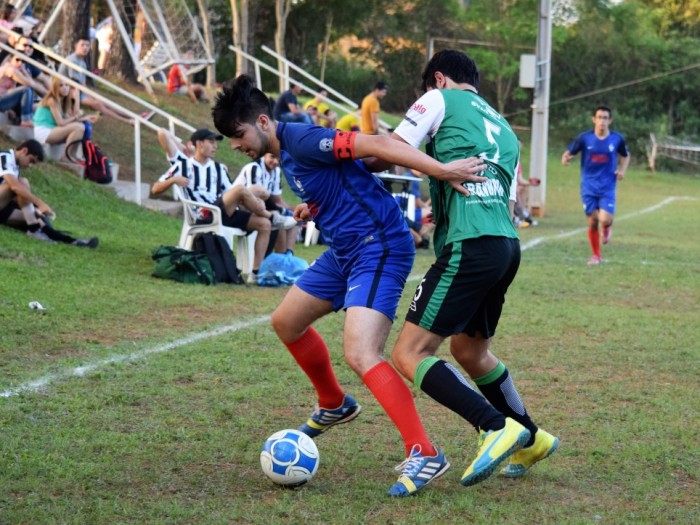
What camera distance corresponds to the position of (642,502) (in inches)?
182

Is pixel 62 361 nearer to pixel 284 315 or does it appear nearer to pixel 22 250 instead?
pixel 284 315

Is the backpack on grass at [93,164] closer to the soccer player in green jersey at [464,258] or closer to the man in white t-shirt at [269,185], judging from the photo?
the man in white t-shirt at [269,185]

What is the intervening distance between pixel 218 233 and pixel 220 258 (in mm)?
575

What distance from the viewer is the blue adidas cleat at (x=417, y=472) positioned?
460cm

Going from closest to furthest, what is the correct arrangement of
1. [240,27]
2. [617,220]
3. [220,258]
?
[220,258] < [617,220] < [240,27]

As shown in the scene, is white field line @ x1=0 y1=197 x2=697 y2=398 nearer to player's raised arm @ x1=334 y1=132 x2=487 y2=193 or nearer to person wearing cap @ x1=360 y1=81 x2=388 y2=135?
player's raised arm @ x1=334 y1=132 x2=487 y2=193

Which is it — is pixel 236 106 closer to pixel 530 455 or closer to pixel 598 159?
pixel 530 455

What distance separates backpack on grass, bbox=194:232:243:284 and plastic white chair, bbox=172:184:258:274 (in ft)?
1.16

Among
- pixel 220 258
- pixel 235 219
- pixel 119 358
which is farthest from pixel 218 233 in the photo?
pixel 119 358

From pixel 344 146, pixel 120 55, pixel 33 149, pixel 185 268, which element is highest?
pixel 344 146

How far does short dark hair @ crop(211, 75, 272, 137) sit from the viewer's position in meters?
4.94

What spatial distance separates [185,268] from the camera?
11.0 metres

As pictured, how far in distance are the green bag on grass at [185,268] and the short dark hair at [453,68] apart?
6.19 meters

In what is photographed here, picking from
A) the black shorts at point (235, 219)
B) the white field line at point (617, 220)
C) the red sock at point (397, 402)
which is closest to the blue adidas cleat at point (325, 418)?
the red sock at point (397, 402)
